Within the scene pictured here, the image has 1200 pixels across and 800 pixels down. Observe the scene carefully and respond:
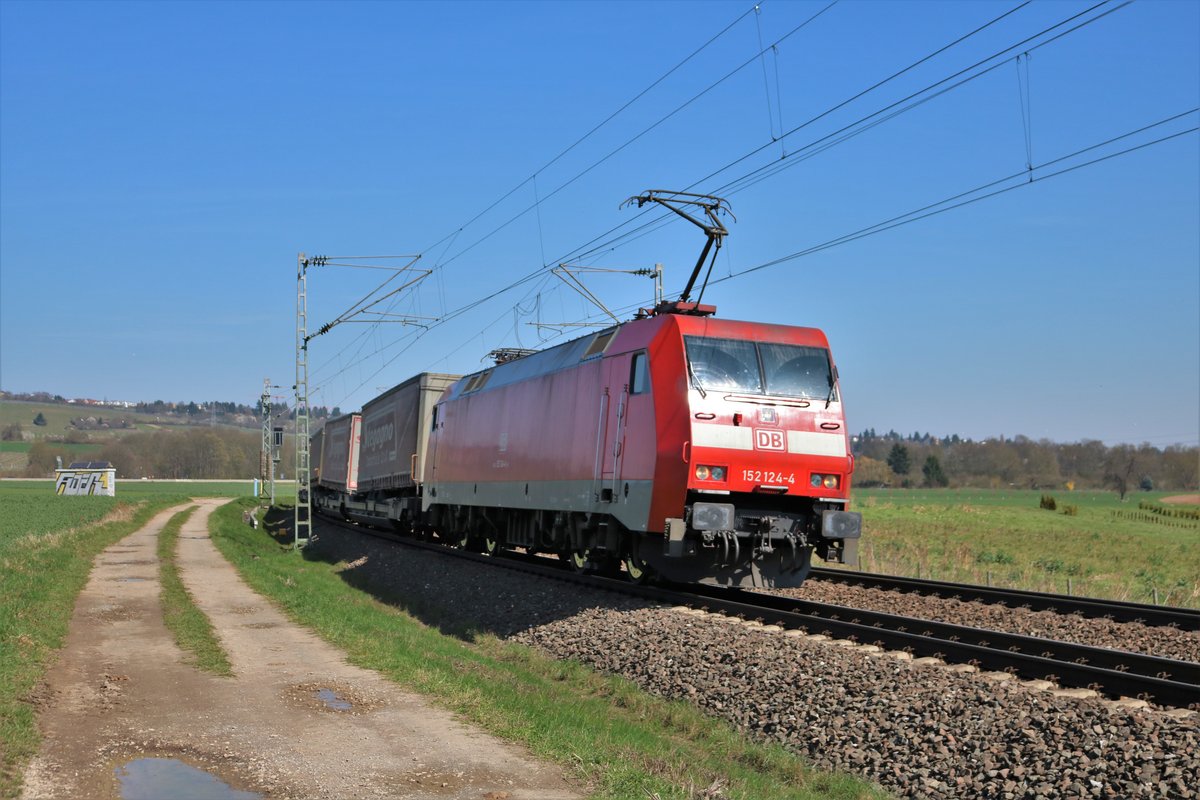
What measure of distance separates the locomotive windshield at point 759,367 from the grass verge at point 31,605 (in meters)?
8.43

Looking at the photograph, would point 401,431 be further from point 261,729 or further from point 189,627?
point 261,729

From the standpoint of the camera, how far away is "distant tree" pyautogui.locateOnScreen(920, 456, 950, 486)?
139 meters

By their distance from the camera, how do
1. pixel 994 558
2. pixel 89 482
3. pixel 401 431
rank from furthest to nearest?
pixel 89 482, pixel 401 431, pixel 994 558

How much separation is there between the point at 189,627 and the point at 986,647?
32.3ft

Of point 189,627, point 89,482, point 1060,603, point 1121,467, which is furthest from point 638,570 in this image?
point 1121,467

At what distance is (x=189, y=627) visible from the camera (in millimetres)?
13891

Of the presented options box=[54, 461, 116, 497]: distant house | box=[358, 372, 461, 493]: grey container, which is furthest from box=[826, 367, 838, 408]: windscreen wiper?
box=[54, 461, 116, 497]: distant house

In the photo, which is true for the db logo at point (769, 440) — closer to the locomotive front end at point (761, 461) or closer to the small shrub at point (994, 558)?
the locomotive front end at point (761, 461)

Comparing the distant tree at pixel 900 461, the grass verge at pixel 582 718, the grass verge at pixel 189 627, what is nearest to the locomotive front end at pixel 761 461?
the grass verge at pixel 582 718

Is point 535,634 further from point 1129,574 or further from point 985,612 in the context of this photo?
point 1129,574

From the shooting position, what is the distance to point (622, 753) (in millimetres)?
8062

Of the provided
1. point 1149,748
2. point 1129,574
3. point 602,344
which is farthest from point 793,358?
point 1129,574

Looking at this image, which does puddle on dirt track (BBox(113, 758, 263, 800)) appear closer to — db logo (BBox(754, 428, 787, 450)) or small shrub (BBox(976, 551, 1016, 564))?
db logo (BBox(754, 428, 787, 450))

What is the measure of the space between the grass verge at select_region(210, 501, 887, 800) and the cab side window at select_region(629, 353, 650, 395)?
3952mm
